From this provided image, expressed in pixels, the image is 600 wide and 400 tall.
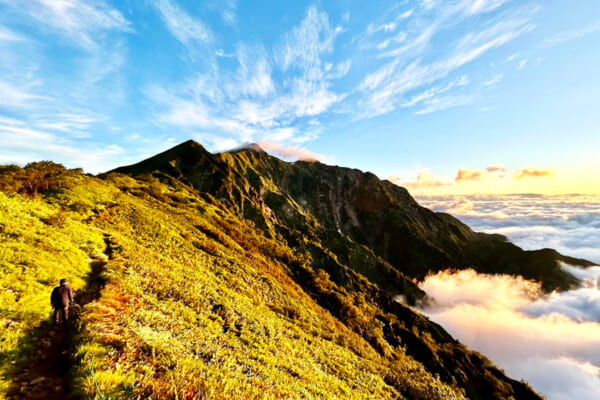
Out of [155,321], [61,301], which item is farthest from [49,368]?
[155,321]

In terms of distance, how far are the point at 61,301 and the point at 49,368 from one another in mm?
3578

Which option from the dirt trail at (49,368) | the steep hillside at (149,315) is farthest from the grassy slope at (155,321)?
the dirt trail at (49,368)

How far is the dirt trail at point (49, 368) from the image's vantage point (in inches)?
312

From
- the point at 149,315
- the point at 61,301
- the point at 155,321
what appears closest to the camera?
the point at 61,301

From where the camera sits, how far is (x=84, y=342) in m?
10.1

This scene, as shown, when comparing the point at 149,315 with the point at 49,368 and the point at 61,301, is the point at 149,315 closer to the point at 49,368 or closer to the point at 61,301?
the point at 61,301

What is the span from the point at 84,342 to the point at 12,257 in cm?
862

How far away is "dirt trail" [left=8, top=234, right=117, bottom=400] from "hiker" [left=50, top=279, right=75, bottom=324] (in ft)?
1.56

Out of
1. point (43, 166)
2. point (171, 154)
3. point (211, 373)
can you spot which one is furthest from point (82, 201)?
point (171, 154)

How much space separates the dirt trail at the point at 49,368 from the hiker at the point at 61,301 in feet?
1.56

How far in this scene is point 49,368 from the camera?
9086 mm

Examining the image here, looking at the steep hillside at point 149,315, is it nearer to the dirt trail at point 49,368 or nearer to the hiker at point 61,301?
the dirt trail at point 49,368

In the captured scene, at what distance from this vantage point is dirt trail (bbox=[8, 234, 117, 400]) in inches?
312

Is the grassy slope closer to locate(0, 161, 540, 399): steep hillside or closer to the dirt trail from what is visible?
locate(0, 161, 540, 399): steep hillside
